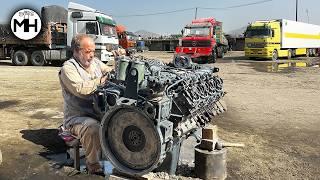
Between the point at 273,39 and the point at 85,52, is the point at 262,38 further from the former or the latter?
the point at 85,52

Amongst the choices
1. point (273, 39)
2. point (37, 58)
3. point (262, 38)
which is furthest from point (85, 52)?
point (273, 39)

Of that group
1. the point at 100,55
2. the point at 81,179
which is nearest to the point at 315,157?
the point at 81,179

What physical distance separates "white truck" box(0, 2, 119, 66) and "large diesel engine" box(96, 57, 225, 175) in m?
14.5

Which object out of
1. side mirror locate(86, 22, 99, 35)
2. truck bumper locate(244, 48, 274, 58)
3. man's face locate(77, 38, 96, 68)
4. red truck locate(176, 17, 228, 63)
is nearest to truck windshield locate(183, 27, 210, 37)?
red truck locate(176, 17, 228, 63)

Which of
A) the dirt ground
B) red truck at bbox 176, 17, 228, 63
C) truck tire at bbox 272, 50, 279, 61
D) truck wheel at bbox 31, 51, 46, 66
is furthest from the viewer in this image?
truck tire at bbox 272, 50, 279, 61

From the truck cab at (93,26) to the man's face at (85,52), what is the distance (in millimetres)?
14203

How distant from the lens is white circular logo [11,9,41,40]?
20.4 meters

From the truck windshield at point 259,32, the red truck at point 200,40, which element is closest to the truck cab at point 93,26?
the red truck at point 200,40

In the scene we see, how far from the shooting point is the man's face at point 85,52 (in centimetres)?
439

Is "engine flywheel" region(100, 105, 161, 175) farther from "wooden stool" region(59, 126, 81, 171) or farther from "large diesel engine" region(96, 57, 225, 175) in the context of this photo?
"wooden stool" region(59, 126, 81, 171)

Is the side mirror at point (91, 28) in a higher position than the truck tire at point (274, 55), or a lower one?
higher

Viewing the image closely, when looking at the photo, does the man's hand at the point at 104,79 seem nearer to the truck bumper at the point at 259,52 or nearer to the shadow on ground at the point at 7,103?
the shadow on ground at the point at 7,103

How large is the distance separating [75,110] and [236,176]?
80.4 inches

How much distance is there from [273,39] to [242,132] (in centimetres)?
2300
